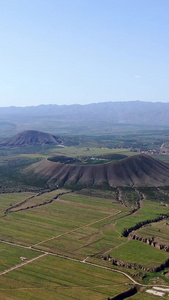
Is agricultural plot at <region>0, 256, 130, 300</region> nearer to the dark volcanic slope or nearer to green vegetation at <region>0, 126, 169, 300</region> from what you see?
green vegetation at <region>0, 126, 169, 300</region>

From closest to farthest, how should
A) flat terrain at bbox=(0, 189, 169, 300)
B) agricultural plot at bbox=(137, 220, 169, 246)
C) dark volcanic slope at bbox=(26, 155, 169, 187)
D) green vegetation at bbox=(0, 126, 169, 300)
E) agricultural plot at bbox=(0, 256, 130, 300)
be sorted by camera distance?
1. agricultural plot at bbox=(0, 256, 130, 300)
2. flat terrain at bbox=(0, 189, 169, 300)
3. green vegetation at bbox=(0, 126, 169, 300)
4. agricultural plot at bbox=(137, 220, 169, 246)
5. dark volcanic slope at bbox=(26, 155, 169, 187)

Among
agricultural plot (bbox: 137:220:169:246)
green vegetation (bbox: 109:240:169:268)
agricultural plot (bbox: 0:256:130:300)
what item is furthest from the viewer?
agricultural plot (bbox: 137:220:169:246)

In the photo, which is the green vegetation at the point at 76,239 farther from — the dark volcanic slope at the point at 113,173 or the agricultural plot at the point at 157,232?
the dark volcanic slope at the point at 113,173

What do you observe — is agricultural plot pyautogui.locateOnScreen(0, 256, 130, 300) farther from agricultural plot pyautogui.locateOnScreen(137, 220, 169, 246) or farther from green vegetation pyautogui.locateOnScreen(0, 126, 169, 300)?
agricultural plot pyautogui.locateOnScreen(137, 220, 169, 246)

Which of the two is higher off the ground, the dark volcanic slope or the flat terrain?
the dark volcanic slope

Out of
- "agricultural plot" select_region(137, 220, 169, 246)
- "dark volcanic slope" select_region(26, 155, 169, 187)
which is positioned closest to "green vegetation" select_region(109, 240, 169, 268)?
"agricultural plot" select_region(137, 220, 169, 246)

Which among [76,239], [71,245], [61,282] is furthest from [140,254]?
[61,282]

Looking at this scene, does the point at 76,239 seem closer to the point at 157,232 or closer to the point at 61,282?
the point at 157,232

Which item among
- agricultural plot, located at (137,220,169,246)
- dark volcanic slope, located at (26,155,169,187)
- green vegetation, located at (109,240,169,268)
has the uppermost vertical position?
dark volcanic slope, located at (26,155,169,187)

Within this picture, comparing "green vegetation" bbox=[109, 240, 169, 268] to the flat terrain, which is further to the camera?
"green vegetation" bbox=[109, 240, 169, 268]
